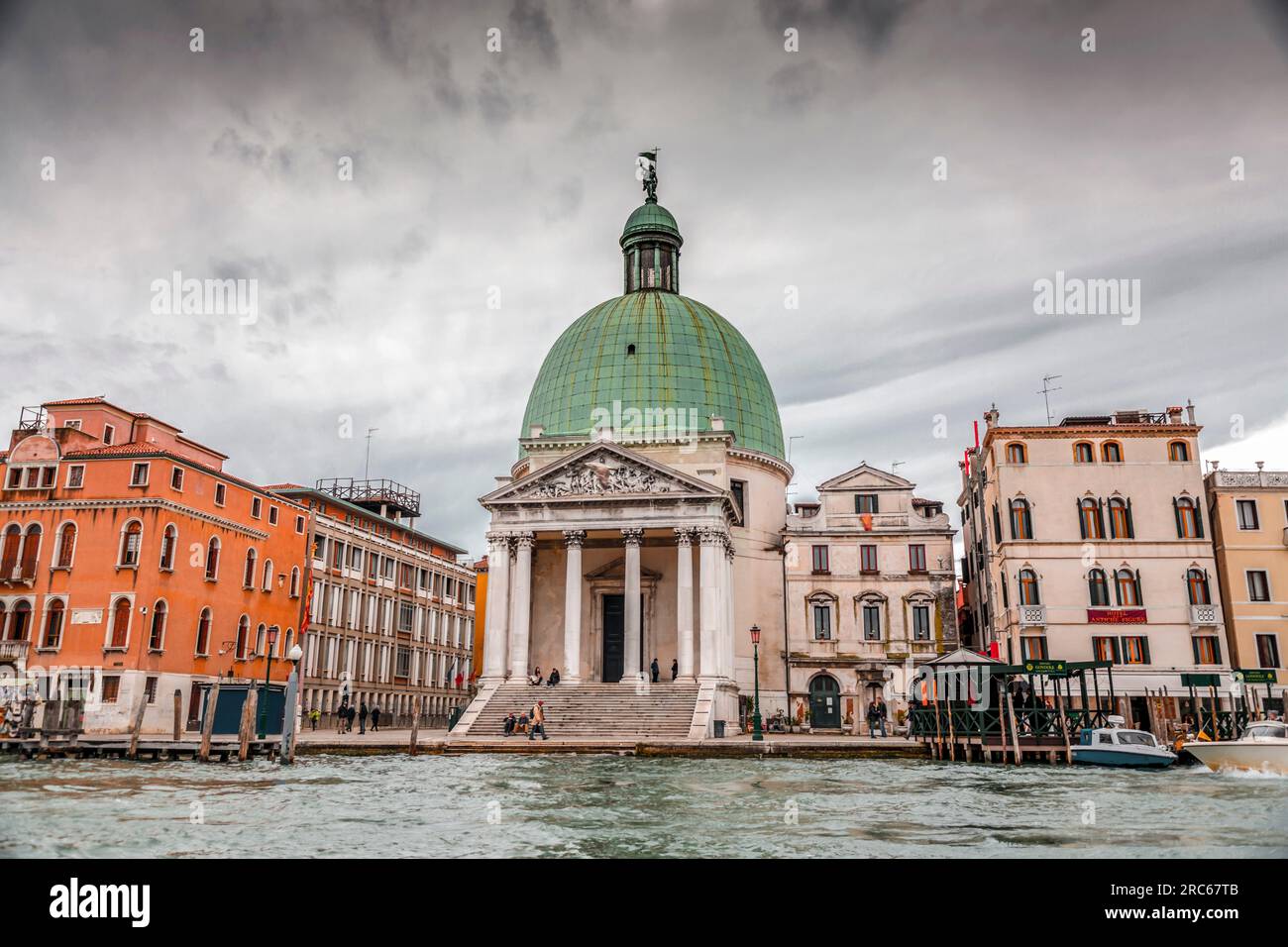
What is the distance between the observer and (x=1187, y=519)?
4244 centimetres

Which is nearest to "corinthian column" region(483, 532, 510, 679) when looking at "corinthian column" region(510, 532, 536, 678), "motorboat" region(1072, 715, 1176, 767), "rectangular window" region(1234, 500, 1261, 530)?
"corinthian column" region(510, 532, 536, 678)

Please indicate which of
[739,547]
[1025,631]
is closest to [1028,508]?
[1025,631]

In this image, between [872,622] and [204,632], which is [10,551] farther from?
[872,622]

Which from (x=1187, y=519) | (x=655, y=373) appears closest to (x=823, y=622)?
(x=655, y=373)

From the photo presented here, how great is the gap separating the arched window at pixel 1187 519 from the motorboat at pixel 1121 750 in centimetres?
1459

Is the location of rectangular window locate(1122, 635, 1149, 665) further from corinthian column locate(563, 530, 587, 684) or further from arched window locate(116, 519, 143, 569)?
arched window locate(116, 519, 143, 569)

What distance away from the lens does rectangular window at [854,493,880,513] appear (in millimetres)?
49062

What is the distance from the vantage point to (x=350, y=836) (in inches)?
533

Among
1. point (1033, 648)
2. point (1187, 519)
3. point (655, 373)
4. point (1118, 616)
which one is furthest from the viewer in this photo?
point (655, 373)

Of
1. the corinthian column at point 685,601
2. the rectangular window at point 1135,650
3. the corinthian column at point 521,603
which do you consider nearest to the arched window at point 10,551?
the corinthian column at point 521,603

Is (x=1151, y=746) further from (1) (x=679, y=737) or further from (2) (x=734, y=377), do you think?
(2) (x=734, y=377)

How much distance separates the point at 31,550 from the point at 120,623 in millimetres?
5537

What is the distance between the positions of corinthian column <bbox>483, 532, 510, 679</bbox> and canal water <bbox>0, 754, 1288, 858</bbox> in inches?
584

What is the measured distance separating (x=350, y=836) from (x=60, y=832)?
4.03 metres
